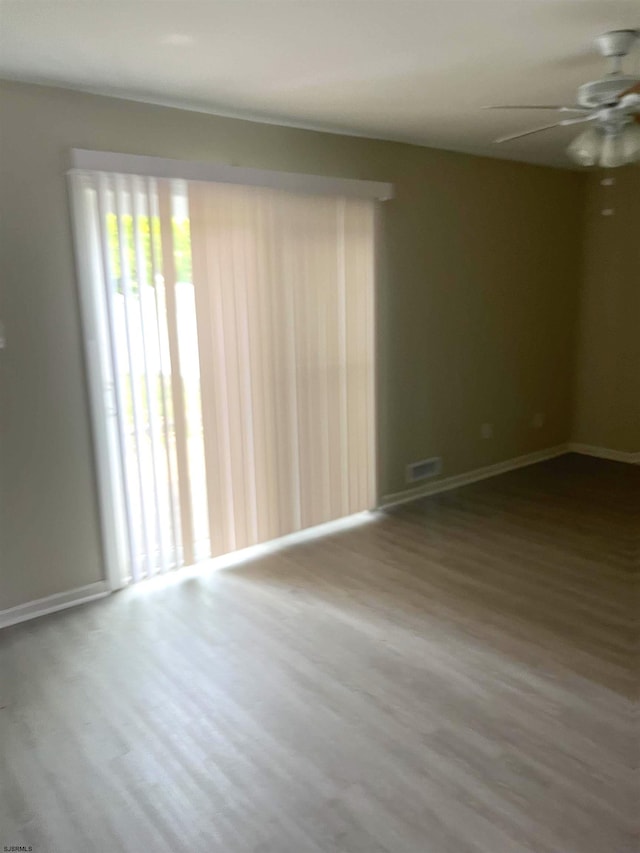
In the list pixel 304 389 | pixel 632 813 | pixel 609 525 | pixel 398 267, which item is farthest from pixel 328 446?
pixel 632 813

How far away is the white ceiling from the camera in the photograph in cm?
218

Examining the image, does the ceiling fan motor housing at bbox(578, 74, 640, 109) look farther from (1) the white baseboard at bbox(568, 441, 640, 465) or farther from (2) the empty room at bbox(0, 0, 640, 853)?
(1) the white baseboard at bbox(568, 441, 640, 465)

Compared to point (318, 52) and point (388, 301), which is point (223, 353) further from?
point (318, 52)

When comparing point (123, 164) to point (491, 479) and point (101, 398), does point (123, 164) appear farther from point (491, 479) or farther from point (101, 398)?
point (491, 479)

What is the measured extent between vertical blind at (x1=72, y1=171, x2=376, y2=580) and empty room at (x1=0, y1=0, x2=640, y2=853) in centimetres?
2

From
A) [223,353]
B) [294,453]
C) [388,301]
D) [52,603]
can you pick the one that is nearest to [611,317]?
[388,301]

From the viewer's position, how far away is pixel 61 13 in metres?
2.15

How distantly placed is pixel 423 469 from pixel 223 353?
6.46ft

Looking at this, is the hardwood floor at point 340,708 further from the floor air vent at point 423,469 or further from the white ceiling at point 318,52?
the white ceiling at point 318,52

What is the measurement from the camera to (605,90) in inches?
96.7

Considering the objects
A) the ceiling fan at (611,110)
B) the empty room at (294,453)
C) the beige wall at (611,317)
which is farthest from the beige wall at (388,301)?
the ceiling fan at (611,110)

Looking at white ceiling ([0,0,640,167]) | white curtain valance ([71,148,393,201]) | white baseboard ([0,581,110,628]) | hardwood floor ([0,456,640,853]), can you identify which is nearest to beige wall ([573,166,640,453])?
hardwood floor ([0,456,640,853])

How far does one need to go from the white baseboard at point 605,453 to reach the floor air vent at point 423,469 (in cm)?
179

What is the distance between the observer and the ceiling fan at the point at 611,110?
2.43m
